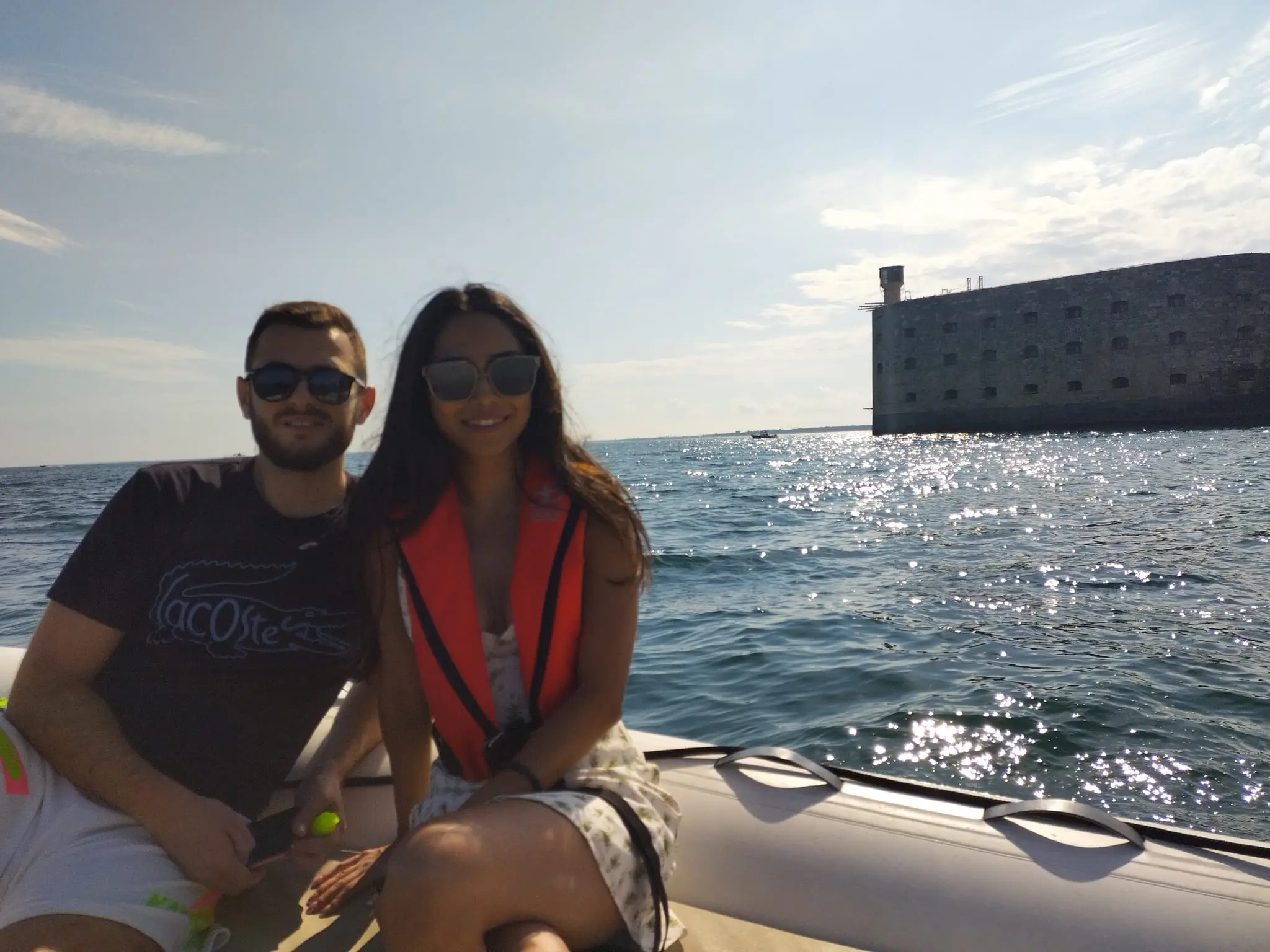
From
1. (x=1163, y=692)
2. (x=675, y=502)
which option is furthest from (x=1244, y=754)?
(x=675, y=502)

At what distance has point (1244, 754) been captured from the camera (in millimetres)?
3922

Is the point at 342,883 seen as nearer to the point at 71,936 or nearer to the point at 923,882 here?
the point at 71,936

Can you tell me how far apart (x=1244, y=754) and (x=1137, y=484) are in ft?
46.2

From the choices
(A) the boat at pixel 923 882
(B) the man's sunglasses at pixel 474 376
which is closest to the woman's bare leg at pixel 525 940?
(A) the boat at pixel 923 882

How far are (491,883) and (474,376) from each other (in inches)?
40.5

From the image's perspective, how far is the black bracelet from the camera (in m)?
1.68

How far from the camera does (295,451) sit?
6.89 feet

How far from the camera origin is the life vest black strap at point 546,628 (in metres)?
1.81

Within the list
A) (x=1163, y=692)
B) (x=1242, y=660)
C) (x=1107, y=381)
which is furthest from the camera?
(x=1107, y=381)

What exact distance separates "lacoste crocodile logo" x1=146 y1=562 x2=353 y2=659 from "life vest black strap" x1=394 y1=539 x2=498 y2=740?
12.6 inches

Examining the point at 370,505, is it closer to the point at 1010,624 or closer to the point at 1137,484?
the point at 1010,624

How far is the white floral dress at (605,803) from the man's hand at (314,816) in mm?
245

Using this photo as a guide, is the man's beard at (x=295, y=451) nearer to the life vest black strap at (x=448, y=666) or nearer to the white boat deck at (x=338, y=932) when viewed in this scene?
the life vest black strap at (x=448, y=666)

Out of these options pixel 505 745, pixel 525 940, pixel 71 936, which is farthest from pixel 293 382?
pixel 525 940
